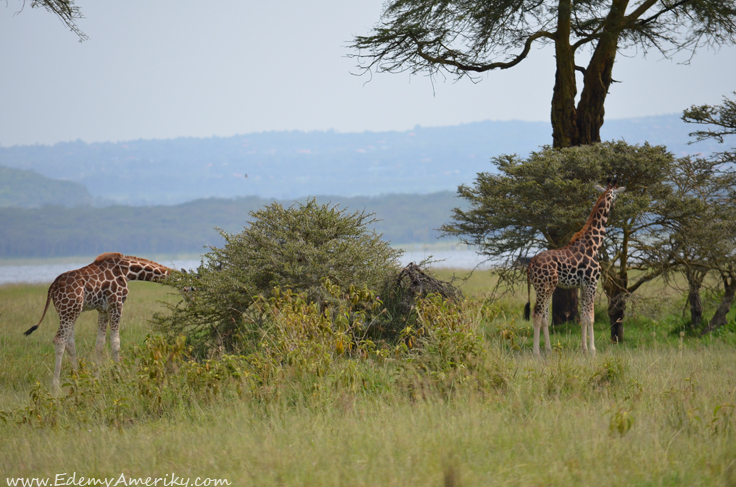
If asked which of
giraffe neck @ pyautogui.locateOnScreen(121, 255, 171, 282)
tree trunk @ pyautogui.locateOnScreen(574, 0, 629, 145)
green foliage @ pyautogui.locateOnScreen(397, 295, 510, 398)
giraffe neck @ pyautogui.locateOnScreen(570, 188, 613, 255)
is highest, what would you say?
tree trunk @ pyautogui.locateOnScreen(574, 0, 629, 145)

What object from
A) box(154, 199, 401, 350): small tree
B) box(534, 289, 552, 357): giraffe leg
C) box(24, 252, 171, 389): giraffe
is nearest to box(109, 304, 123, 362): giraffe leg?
box(24, 252, 171, 389): giraffe

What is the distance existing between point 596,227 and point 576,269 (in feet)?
2.82

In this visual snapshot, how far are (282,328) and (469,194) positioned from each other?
6.33 m

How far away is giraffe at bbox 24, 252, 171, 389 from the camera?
9781mm

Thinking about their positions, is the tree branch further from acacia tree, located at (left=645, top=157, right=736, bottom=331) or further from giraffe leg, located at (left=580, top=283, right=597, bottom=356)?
giraffe leg, located at (left=580, top=283, right=597, bottom=356)

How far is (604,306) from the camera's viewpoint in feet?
47.4

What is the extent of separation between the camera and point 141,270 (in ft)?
36.0

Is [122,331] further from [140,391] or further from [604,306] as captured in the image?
[604,306]

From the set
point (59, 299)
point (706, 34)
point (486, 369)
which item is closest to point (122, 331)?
point (59, 299)

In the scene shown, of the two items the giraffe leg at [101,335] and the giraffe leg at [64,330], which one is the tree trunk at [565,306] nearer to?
the giraffe leg at [101,335]

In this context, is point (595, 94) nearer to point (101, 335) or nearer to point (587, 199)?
point (587, 199)

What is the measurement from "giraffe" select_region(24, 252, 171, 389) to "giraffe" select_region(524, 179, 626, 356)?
6.79m

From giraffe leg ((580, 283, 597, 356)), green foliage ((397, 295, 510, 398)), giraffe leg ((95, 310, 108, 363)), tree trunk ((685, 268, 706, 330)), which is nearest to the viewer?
green foliage ((397, 295, 510, 398))

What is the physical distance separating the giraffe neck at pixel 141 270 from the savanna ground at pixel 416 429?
290 cm
